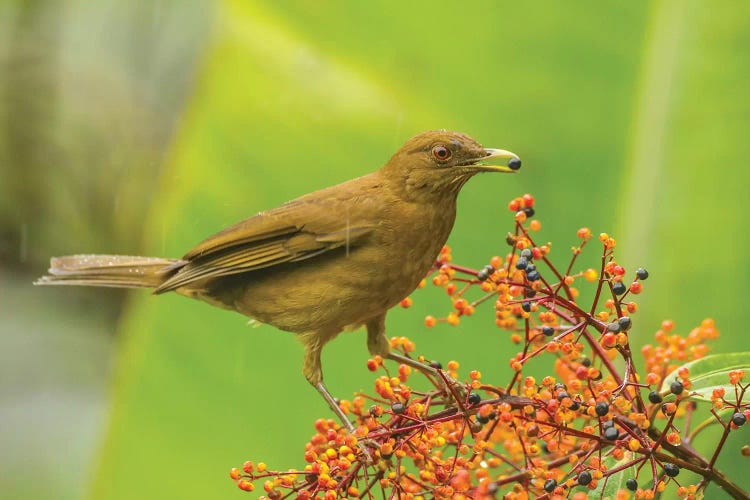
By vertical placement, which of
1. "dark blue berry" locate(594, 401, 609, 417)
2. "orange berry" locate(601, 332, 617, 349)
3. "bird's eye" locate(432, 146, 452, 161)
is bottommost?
"dark blue berry" locate(594, 401, 609, 417)

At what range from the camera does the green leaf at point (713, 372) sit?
1.81 m

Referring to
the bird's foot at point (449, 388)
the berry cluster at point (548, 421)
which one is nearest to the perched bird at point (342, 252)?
the bird's foot at point (449, 388)

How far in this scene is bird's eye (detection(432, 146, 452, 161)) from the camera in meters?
2.26

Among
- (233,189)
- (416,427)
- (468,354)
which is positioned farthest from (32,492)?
(416,427)

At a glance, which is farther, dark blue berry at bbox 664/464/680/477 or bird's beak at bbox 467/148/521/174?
bird's beak at bbox 467/148/521/174

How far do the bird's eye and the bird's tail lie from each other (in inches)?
32.4

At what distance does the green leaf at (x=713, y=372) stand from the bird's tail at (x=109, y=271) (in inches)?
55.0

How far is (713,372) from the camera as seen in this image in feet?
5.98

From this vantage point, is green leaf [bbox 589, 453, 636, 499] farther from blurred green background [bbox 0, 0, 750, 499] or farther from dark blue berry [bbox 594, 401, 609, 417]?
blurred green background [bbox 0, 0, 750, 499]

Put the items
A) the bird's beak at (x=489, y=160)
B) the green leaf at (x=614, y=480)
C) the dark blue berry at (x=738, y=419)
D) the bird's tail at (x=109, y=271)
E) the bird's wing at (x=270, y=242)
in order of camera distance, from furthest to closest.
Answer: the bird's tail at (x=109, y=271) → the bird's wing at (x=270, y=242) → the bird's beak at (x=489, y=160) → the green leaf at (x=614, y=480) → the dark blue berry at (x=738, y=419)

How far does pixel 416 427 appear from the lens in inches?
71.5

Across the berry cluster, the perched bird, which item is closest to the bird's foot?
the berry cluster

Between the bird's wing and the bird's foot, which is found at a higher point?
the bird's wing

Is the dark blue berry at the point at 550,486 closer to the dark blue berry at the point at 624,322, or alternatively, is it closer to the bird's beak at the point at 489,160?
the dark blue berry at the point at 624,322
